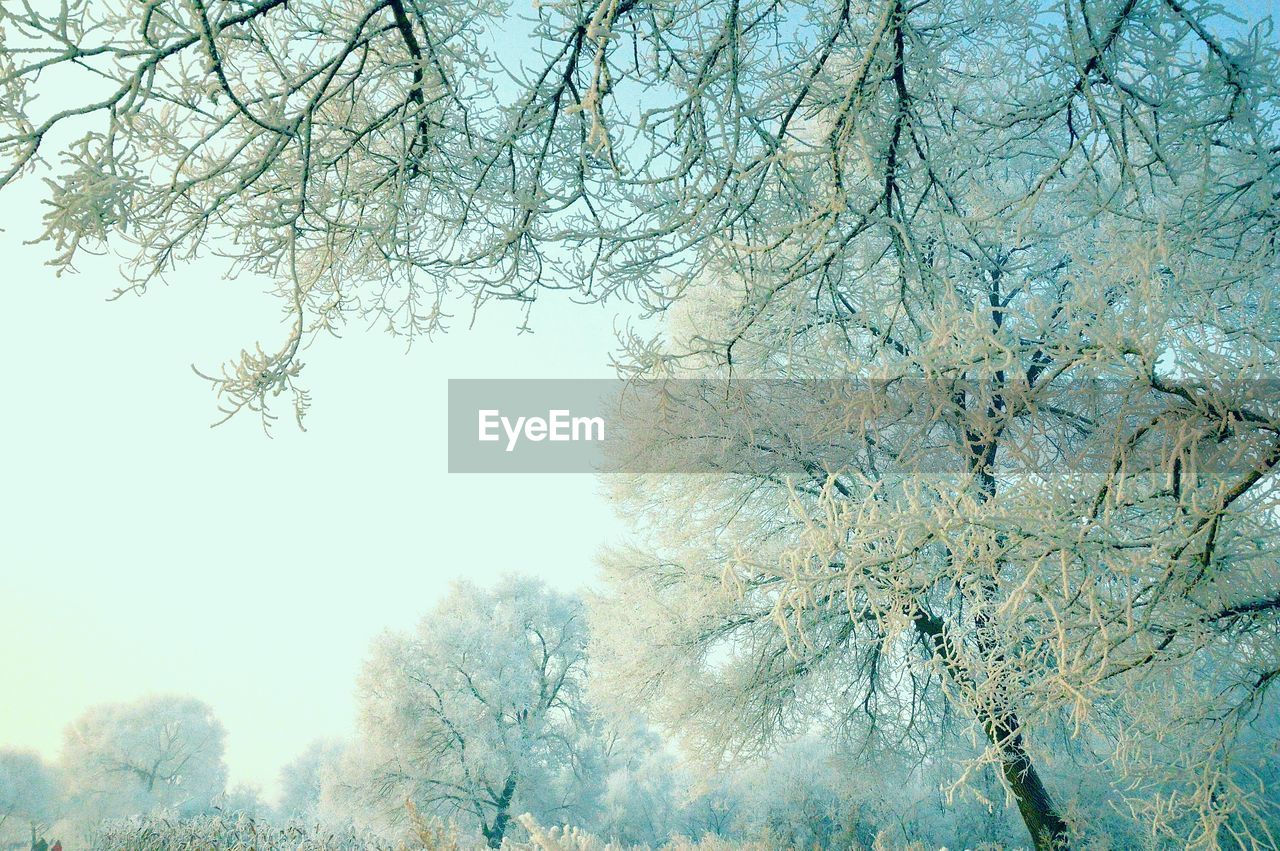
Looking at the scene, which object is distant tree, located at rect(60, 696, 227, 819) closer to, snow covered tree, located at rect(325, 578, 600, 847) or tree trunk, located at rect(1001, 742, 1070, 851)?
snow covered tree, located at rect(325, 578, 600, 847)

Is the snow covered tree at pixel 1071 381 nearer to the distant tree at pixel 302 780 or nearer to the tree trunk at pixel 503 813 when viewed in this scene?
the tree trunk at pixel 503 813

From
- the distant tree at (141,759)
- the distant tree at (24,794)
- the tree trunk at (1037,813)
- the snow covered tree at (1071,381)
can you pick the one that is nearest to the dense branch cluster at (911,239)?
the snow covered tree at (1071,381)

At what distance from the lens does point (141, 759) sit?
76.8ft

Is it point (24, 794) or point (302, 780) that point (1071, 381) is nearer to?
point (302, 780)

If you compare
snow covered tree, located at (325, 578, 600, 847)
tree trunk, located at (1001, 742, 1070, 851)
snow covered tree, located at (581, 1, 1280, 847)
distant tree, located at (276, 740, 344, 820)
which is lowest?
distant tree, located at (276, 740, 344, 820)

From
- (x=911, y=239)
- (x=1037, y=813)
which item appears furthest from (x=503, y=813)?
(x=911, y=239)

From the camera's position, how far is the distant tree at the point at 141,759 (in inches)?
885

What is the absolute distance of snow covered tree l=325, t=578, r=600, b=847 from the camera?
14.4m

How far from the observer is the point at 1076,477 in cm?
196

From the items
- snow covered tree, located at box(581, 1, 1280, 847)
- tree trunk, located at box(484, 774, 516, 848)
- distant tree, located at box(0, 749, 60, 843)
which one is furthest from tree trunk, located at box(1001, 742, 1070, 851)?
distant tree, located at box(0, 749, 60, 843)

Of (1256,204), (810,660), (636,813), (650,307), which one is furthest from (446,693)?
(1256,204)

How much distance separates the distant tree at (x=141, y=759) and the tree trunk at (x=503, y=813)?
12.4m

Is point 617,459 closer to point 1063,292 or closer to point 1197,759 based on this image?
point 1063,292

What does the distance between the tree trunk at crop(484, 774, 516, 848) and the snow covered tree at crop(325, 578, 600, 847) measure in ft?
0.08
